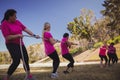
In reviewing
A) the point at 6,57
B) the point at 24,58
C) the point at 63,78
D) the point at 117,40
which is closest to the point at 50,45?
the point at 63,78

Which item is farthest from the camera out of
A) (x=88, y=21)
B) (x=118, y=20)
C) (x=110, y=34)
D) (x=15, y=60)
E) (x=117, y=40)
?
(x=88, y=21)

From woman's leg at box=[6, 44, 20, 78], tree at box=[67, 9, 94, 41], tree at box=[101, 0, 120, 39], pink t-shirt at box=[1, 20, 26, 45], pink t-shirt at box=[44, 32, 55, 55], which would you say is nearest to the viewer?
woman's leg at box=[6, 44, 20, 78]

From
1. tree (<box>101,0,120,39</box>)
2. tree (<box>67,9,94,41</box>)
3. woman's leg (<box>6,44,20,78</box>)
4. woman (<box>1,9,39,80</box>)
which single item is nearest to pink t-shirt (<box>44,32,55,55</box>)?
woman (<box>1,9,39,80</box>)

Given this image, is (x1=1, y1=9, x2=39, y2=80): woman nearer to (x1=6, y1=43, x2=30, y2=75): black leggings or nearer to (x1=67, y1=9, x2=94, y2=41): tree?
(x1=6, y1=43, x2=30, y2=75): black leggings

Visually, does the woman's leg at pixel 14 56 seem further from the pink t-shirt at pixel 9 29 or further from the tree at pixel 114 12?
the tree at pixel 114 12

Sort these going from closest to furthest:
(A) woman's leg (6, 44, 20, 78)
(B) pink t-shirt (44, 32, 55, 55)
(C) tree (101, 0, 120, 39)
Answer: (A) woman's leg (6, 44, 20, 78), (B) pink t-shirt (44, 32, 55, 55), (C) tree (101, 0, 120, 39)

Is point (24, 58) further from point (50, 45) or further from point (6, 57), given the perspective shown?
point (6, 57)

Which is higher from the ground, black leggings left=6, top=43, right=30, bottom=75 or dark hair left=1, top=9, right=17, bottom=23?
dark hair left=1, top=9, right=17, bottom=23

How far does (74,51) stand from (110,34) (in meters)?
10.5

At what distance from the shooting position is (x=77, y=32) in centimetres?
6181

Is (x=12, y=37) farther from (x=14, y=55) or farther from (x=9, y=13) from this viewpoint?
(x=9, y=13)

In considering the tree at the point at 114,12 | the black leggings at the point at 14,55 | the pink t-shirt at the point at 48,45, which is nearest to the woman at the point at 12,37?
the black leggings at the point at 14,55

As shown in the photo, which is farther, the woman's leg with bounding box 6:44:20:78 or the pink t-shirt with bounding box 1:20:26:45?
the pink t-shirt with bounding box 1:20:26:45

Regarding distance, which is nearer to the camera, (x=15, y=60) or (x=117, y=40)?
(x=15, y=60)
